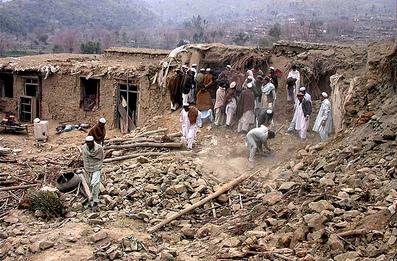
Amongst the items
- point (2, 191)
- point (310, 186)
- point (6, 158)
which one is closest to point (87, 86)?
point (6, 158)

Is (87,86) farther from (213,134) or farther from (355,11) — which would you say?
(355,11)

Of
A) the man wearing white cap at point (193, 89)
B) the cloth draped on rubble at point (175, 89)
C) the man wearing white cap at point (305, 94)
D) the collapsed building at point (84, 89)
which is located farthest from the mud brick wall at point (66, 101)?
the man wearing white cap at point (305, 94)

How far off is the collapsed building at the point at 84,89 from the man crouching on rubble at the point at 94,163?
644 centimetres

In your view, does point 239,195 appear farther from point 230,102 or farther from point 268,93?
point 268,93

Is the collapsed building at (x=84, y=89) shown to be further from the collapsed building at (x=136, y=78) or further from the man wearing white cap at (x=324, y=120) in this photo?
the man wearing white cap at (x=324, y=120)

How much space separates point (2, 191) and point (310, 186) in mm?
5776

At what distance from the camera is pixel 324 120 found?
9906mm

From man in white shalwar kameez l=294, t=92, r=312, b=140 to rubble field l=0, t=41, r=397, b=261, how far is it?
27cm

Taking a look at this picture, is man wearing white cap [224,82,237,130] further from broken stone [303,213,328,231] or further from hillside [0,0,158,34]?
hillside [0,0,158,34]

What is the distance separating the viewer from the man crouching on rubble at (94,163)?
805 centimetres

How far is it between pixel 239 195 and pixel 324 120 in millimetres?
2895

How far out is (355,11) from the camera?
6312 cm

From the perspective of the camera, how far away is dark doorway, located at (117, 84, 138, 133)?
15.7 metres

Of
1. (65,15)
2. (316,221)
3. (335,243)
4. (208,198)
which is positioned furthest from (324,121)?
(65,15)
